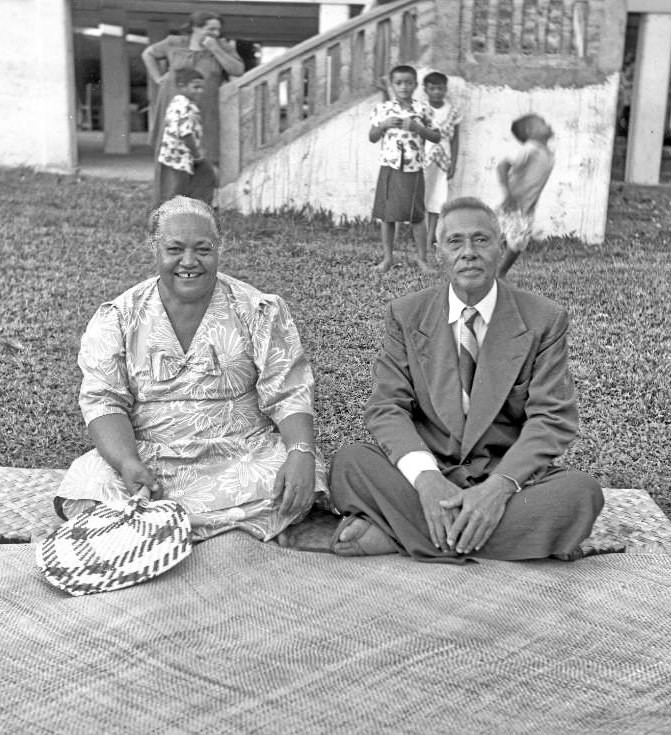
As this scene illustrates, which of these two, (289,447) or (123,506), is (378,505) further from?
(123,506)

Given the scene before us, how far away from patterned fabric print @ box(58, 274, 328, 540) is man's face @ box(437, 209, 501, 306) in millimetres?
597

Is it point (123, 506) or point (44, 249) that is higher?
point (44, 249)

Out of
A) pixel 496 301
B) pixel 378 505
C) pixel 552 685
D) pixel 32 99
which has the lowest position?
pixel 552 685

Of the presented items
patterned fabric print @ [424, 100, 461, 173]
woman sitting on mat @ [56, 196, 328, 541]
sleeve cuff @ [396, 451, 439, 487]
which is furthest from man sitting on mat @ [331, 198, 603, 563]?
patterned fabric print @ [424, 100, 461, 173]

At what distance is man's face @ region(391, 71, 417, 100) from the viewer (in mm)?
6168

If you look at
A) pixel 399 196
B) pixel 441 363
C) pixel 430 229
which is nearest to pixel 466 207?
pixel 441 363

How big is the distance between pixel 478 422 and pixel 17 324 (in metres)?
3.00

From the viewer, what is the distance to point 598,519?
11.4ft

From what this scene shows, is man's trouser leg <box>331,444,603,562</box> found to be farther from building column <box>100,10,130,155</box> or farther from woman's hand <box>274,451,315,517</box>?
building column <box>100,10,130,155</box>

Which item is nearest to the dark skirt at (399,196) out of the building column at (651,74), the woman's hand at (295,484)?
the woman's hand at (295,484)

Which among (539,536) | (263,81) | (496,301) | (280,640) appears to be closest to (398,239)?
(263,81)

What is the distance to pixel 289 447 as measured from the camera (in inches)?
127

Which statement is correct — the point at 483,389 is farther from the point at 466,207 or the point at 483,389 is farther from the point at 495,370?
the point at 466,207

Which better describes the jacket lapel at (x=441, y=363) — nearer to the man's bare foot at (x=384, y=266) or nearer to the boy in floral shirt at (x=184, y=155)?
the man's bare foot at (x=384, y=266)
